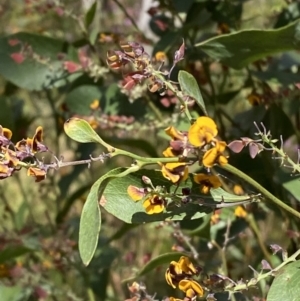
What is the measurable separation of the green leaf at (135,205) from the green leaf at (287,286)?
0.31ft

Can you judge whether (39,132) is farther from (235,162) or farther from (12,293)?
(12,293)

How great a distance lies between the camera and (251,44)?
0.83 metres

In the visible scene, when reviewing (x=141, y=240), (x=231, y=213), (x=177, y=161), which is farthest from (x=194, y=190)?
(x=141, y=240)

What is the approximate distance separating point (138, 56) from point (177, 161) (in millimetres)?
113

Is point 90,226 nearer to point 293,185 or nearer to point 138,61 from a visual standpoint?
point 138,61

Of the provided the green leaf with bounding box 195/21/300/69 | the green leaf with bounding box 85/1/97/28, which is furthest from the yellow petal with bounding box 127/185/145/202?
the green leaf with bounding box 85/1/97/28

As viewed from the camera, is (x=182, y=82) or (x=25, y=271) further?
(x=25, y=271)

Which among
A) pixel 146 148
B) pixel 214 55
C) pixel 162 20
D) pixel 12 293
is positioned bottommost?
pixel 12 293

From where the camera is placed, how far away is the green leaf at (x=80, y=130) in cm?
60

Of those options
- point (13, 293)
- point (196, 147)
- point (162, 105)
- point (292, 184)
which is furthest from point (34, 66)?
point (196, 147)

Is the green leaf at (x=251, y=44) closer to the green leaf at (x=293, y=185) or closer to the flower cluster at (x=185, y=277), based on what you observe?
the green leaf at (x=293, y=185)

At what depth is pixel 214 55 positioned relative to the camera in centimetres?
84

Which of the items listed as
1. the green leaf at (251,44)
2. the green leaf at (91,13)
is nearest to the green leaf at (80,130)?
the green leaf at (251,44)

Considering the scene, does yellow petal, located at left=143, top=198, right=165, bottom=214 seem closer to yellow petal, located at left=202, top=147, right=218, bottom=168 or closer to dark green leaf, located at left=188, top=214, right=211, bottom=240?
yellow petal, located at left=202, top=147, right=218, bottom=168
